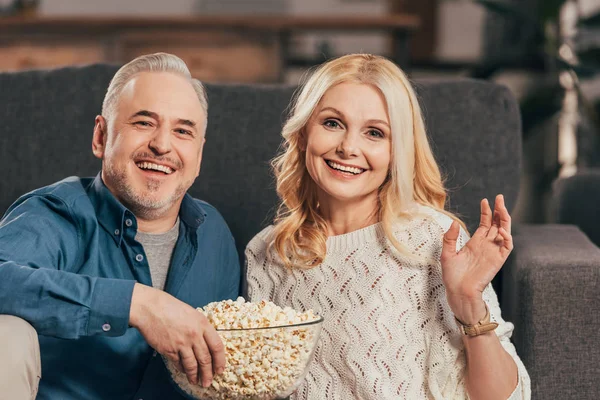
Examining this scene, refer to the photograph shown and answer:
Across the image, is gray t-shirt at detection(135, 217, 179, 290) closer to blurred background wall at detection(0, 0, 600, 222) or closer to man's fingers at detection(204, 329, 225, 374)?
man's fingers at detection(204, 329, 225, 374)

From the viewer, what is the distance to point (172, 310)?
130 cm

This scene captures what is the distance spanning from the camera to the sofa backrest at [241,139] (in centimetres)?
205

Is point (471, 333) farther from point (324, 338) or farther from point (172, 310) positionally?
point (172, 310)

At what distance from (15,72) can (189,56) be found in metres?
2.50

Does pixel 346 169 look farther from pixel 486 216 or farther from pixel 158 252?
pixel 158 252

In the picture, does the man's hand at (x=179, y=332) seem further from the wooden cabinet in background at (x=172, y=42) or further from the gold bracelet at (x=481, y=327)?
the wooden cabinet in background at (x=172, y=42)

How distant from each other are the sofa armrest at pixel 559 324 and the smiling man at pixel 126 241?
0.60m

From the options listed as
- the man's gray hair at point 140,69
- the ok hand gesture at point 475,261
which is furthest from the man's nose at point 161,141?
the ok hand gesture at point 475,261

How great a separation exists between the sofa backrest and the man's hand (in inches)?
29.1

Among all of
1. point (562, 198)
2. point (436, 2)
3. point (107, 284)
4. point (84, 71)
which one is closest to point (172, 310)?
point (107, 284)

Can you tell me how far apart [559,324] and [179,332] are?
769 mm

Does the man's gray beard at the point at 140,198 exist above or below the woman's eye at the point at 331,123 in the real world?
below

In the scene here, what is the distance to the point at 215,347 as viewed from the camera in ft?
4.10

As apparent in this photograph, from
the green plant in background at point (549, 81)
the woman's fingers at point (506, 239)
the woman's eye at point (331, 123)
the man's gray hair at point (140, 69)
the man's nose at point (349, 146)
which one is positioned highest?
the man's gray hair at point (140, 69)
